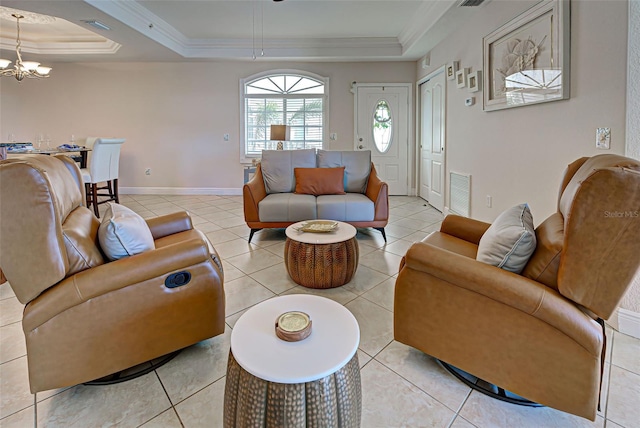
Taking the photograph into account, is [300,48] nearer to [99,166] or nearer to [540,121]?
[99,166]

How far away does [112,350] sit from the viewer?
4.71 ft

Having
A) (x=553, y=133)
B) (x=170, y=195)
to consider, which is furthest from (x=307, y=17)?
(x=170, y=195)

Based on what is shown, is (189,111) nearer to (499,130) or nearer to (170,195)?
(170,195)

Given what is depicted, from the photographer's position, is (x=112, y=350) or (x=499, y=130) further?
(x=499, y=130)

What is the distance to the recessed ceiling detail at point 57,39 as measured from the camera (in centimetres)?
509

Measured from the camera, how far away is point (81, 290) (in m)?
1.34

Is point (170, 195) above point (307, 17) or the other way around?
the other way around

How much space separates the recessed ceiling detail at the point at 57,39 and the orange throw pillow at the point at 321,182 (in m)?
3.94

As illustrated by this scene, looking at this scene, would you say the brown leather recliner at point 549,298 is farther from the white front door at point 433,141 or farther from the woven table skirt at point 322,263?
the white front door at point 433,141

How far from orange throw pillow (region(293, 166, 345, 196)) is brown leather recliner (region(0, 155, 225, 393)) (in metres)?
2.29

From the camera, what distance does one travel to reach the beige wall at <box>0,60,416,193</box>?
624 centimetres

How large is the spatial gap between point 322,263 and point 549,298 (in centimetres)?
143

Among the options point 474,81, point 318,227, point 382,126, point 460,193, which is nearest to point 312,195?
point 318,227

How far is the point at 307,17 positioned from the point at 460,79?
2.25 metres
